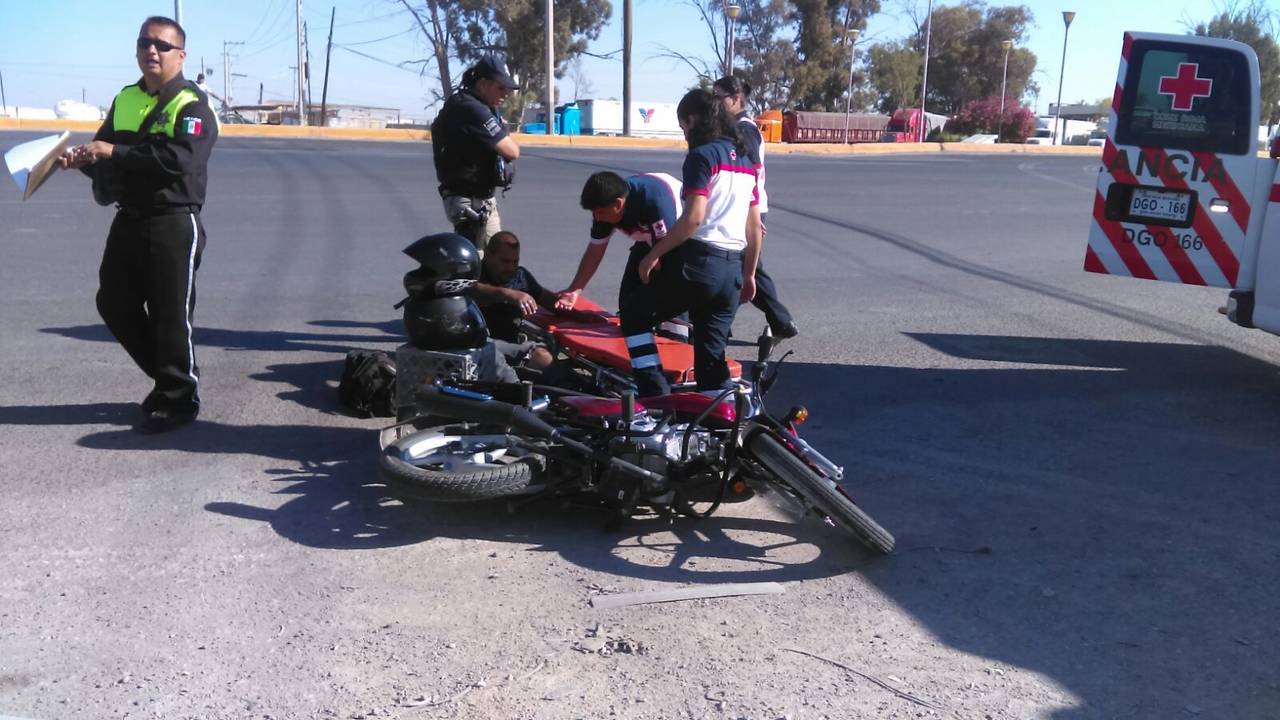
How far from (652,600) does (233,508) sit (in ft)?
6.17

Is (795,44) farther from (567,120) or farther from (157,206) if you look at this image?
(157,206)

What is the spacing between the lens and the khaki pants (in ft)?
21.7

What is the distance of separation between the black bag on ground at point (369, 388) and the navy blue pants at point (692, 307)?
4.95 ft

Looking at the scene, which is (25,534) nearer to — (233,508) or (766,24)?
(233,508)

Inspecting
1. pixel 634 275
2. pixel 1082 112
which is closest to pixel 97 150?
pixel 634 275

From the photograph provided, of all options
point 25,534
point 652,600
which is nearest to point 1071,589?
point 652,600

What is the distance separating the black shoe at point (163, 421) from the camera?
551 centimetres

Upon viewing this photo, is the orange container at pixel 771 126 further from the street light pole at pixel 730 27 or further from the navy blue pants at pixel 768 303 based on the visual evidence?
the navy blue pants at pixel 768 303

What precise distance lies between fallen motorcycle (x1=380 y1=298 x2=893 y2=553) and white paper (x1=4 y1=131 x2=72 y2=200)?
2.16 metres

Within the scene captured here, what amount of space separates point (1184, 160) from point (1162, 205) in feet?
0.92

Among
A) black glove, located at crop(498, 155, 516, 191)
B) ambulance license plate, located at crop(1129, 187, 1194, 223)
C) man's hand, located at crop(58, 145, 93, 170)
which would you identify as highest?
man's hand, located at crop(58, 145, 93, 170)

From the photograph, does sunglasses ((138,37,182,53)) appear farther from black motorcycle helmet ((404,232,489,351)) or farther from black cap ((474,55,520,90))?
black cap ((474,55,520,90))

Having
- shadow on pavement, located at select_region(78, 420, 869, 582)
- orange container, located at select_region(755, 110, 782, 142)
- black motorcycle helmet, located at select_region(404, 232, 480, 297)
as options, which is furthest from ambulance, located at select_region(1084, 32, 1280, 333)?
orange container, located at select_region(755, 110, 782, 142)

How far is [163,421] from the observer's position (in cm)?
553
